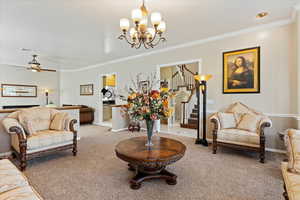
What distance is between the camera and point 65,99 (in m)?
8.58

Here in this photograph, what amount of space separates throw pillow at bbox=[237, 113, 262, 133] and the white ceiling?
1.98 metres

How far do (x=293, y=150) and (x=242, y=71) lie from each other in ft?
8.72

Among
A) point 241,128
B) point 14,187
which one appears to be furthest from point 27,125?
point 241,128

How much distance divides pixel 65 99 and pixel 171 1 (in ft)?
26.3

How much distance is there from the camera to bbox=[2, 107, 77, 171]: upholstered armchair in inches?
99.9

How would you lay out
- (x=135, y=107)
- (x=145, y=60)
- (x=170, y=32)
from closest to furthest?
(x=135, y=107), (x=170, y=32), (x=145, y=60)

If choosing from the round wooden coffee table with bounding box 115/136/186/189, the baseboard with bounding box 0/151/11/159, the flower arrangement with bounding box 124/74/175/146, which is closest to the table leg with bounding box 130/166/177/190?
the round wooden coffee table with bounding box 115/136/186/189

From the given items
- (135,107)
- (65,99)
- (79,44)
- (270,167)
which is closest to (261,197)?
(270,167)

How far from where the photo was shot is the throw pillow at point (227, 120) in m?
3.48

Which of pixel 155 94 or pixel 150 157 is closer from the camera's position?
pixel 150 157

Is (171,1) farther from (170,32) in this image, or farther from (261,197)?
(261,197)

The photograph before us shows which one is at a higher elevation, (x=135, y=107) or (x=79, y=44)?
(x=79, y=44)

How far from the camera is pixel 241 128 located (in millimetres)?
3295

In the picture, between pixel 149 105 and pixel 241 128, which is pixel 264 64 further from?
pixel 149 105
